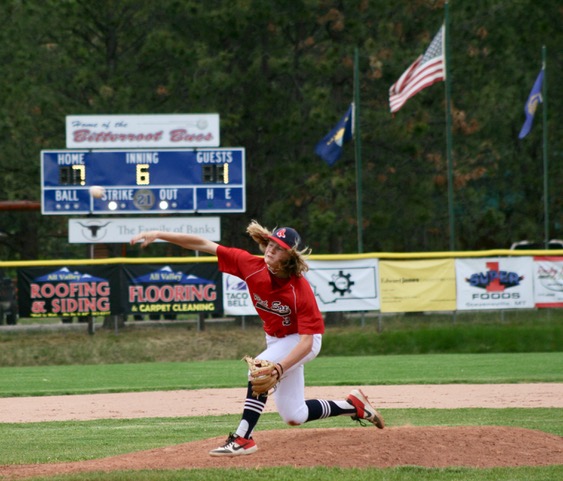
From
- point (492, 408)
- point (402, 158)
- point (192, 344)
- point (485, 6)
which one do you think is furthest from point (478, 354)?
point (485, 6)

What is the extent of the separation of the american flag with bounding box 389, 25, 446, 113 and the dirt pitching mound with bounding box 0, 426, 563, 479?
15.1 m

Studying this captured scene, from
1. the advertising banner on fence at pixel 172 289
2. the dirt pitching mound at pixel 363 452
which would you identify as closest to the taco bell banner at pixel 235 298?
the advertising banner on fence at pixel 172 289

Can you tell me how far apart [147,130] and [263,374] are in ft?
54.2

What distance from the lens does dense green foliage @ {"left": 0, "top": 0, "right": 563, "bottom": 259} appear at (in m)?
28.8

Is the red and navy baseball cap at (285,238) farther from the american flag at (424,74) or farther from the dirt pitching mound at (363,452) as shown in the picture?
the american flag at (424,74)

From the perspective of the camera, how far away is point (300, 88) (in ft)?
98.1

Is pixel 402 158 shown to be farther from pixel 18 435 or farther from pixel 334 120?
pixel 18 435

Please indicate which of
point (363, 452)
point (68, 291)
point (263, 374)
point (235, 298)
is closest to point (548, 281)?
point (235, 298)

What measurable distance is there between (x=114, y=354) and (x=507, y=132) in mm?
17830

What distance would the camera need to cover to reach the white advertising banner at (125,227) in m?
22.6

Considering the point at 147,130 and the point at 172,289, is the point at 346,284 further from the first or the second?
the point at 147,130

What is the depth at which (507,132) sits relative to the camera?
109ft

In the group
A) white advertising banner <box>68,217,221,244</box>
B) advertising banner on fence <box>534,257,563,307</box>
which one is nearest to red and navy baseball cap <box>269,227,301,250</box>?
advertising banner on fence <box>534,257,563,307</box>

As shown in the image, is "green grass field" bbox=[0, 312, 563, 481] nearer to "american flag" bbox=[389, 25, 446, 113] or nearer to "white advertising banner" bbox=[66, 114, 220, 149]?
"white advertising banner" bbox=[66, 114, 220, 149]
